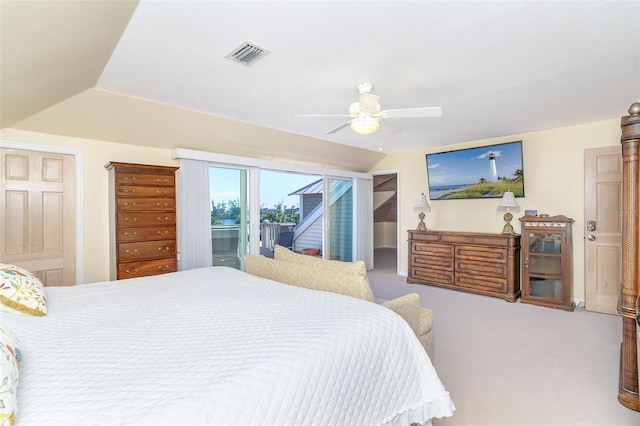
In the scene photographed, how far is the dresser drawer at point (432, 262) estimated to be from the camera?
498cm

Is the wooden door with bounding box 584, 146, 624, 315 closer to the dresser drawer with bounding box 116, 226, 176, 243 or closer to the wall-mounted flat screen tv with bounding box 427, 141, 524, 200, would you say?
the wall-mounted flat screen tv with bounding box 427, 141, 524, 200

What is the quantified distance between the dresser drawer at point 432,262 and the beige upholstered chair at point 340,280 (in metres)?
2.91

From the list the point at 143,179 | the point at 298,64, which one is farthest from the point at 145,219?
the point at 298,64

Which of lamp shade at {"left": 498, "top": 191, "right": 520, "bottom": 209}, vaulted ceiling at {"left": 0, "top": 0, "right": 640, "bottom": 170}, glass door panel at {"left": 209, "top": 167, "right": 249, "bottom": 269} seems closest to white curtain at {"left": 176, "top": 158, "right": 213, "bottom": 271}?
glass door panel at {"left": 209, "top": 167, "right": 249, "bottom": 269}

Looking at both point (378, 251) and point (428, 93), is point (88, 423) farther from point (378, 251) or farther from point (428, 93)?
point (378, 251)

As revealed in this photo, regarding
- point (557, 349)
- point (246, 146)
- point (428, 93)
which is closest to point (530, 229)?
point (557, 349)

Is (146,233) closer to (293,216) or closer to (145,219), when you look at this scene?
(145,219)

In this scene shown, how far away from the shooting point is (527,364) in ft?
8.36

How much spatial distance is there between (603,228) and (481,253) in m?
1.46

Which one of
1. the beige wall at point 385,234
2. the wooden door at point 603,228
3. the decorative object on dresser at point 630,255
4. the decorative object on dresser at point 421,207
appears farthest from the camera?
the beige wall at point 385,234

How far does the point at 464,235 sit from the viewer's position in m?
4.80

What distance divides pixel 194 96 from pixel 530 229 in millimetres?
4602

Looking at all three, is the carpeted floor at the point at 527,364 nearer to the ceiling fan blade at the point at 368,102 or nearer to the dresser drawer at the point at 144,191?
the ceiling fan blade at the point at 368,102

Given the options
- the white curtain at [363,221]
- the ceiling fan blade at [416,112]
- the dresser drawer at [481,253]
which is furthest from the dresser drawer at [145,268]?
the dresser drawer at [481,253]
